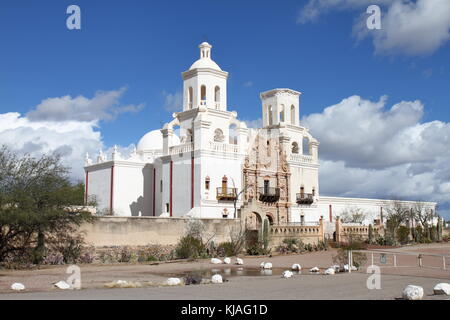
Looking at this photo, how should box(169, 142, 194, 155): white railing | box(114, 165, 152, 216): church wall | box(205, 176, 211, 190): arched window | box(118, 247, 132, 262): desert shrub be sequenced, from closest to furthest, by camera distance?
1. box(118, 247, 132, 262): desert shrub
2. box(205, 176, 211, 190): arched window
3. box(169, 142, 194, 155): white railing
4. box(114, 165, 152, 216): church wall

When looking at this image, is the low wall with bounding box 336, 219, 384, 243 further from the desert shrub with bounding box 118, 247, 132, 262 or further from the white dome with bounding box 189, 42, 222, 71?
the desert shrub with bounding box 118, 247, 132, 262

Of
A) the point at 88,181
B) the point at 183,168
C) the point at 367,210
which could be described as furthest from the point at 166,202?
the point at 367,210

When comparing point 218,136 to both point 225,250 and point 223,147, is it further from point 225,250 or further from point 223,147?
point 225,250

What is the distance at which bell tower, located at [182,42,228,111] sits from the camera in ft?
144

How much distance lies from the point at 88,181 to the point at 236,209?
15866 millimetres

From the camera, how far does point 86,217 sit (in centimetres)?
2572

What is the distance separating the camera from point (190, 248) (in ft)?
101

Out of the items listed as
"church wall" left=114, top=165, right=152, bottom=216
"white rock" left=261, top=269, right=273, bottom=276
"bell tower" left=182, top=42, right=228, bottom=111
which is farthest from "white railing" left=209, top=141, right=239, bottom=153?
"white rock" left=261, top=269, right=273, bottom=276

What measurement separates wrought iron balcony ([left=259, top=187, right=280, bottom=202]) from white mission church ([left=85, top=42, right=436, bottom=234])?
88mm

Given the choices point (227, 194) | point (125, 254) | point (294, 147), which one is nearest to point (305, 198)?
point (294, 147)

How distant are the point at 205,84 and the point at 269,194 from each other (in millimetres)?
10704

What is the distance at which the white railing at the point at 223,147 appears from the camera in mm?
41188

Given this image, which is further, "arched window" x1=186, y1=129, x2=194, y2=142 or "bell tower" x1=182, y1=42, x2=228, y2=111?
"arched window" x1=186, y1=129, x2=194, y2=142

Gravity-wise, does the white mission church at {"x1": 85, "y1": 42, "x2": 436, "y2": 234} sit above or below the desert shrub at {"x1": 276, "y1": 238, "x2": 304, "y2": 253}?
above
